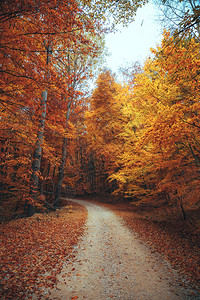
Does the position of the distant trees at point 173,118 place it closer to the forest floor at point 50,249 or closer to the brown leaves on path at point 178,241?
the brown leaves on path at point 178,241

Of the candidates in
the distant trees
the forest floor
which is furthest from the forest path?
the distant trees

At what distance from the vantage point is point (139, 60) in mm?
21109

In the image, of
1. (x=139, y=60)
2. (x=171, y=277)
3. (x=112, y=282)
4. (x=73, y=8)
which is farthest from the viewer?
(x=139, y=60)

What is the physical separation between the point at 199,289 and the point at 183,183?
398 cm

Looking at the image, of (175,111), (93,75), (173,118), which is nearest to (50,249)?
(173,118)

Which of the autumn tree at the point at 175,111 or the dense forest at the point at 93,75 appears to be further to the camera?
the autumn tree at the point at 175,111

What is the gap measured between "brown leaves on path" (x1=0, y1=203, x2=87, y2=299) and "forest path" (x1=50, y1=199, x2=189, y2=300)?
1.26ft

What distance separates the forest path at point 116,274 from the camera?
3.29m

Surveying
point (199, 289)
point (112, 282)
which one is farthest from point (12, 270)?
point (199, 289)

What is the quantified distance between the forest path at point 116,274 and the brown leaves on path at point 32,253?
38cm

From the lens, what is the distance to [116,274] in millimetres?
3988

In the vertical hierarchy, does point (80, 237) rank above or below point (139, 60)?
below

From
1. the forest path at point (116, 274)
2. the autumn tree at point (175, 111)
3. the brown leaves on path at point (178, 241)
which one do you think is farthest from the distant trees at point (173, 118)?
the forest path at point (116, 274)

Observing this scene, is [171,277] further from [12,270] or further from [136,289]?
[12,270]
